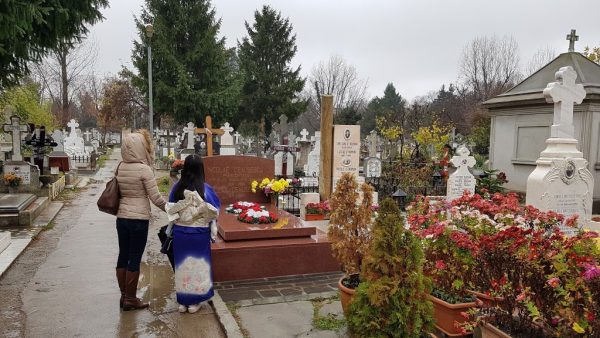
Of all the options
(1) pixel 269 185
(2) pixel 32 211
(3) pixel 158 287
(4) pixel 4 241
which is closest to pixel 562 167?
(1) pixel 269 185

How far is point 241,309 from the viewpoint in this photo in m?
4.82

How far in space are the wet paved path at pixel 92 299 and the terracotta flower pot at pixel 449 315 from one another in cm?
210

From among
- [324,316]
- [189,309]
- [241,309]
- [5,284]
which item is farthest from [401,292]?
[5,284]

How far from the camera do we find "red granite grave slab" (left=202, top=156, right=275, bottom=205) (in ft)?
26.3

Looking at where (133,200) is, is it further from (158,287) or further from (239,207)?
(239,207)

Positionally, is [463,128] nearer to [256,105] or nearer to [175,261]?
[256,105]

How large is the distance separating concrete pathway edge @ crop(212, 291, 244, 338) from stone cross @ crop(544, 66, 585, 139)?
22.3 feet

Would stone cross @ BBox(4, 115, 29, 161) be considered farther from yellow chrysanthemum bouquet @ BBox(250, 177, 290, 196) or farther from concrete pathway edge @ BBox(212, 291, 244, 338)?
concrete pathway edge @ BBox(212, 291, 244, 338)

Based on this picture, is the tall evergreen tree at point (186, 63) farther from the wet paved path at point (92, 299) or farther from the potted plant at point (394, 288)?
the potted plant at point (394, 288)

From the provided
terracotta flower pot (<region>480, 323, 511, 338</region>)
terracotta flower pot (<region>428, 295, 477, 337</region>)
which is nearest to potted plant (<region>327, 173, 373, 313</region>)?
terracotta flower pot (<region>428, 295, 477, 337</region>)

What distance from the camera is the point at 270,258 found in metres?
5.97

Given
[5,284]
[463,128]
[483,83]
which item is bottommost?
[5,284]

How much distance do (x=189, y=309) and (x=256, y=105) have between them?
35.0 metres

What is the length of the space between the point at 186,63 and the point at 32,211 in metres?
23.3
